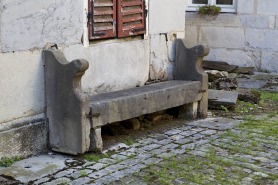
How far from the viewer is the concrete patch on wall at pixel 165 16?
651 centimetres

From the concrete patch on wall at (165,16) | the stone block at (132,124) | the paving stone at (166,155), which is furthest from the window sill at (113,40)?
the paving stone at (166,155)

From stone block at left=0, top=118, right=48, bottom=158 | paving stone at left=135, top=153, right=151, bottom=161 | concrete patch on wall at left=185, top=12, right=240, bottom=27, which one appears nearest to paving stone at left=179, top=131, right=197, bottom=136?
paving stone at left=135, top=153, right=151, bottom=161

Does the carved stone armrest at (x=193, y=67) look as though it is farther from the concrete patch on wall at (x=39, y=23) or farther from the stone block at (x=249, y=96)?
the concrete patch on wall at (x=39, y=23)

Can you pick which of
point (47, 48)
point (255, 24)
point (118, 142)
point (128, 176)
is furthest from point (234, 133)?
point (255, 24)

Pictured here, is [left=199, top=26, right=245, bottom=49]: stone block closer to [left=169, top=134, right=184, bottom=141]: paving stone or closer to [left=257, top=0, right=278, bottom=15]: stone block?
[left=257, top=0, right=278, bottom=15]: stone block

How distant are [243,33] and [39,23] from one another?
6337 millimetres

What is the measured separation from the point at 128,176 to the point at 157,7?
2.93m

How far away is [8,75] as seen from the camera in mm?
4656

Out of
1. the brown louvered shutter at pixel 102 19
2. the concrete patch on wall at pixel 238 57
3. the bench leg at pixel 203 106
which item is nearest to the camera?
the brown louvered shutter at pixel 102 19

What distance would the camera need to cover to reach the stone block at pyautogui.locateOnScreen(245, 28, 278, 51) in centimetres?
990

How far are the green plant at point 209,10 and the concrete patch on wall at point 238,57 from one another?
0.84 m

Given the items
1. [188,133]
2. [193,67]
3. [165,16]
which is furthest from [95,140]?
[165,16]

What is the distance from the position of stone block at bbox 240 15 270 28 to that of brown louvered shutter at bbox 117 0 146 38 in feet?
14.7

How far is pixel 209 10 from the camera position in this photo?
10500 mm
